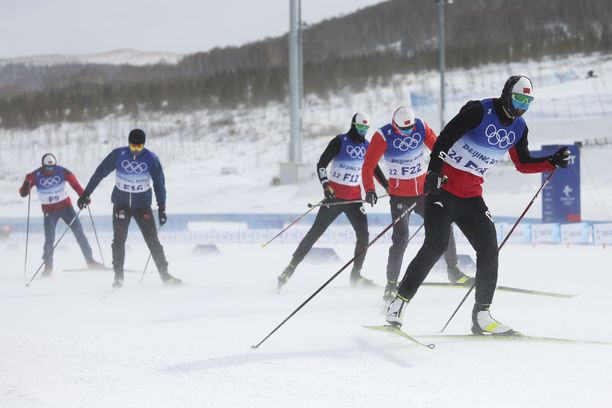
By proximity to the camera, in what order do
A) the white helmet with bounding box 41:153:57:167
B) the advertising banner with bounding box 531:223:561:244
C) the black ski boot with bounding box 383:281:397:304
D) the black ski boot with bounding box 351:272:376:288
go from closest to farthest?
the black ski boot with bounding box 383:281:397:304 → the black ski boot with bounding box 351:272:376:288 → the white helmet with bounding box 41:153:57:167 → the advertising banner with bounding box 531:223:561:244

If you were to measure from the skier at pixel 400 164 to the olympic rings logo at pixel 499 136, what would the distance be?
1.90m

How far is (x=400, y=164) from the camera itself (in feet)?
22.3

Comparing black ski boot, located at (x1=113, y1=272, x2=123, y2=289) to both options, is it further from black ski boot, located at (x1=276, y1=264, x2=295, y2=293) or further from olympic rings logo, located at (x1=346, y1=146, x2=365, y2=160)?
olympic rings logo, located at (x1=346, y1=146, x2=365, y2=160)

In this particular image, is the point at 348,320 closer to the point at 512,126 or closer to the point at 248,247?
the point at 512,126

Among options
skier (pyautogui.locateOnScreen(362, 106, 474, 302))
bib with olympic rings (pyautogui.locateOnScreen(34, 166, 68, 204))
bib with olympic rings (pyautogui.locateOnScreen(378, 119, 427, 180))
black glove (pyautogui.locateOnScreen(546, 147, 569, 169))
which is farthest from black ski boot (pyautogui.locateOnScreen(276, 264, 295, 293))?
bib with olympic rings (pyautogui.locateOnScreen(34, 166, 68, 204))

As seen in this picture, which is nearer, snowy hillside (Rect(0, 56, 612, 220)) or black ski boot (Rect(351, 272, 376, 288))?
black ski boot (Rect(351, 272, 376, 288))

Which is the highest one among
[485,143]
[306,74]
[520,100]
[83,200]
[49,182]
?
[306,74]

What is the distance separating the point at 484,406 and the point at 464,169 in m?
1.84

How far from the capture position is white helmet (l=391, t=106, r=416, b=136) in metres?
6.55

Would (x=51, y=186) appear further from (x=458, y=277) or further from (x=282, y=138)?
(x=282, y=138)

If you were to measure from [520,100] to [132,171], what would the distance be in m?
4.76

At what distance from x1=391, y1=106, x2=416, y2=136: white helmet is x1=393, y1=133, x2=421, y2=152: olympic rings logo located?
0.06 metres

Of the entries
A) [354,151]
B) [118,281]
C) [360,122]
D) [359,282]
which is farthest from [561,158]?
[118,281]

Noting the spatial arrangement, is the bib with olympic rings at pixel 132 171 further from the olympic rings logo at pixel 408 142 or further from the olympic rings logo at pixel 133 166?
the olympic rings logo at pixel 408 142
